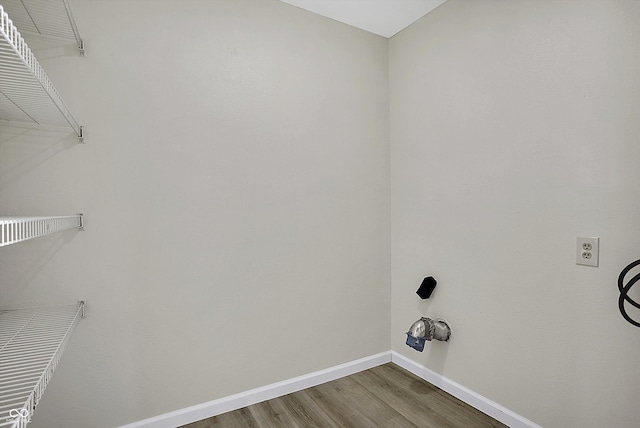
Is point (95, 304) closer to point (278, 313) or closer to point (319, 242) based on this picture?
point (278, 313)

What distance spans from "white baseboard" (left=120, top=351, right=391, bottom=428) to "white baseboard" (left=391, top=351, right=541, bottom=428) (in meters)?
0.19

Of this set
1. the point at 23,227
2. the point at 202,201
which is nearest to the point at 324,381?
the point at 202,201

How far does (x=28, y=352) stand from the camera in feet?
3.35

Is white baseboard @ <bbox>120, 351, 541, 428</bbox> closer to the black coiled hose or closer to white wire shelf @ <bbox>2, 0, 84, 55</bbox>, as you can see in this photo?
the black coiled hose

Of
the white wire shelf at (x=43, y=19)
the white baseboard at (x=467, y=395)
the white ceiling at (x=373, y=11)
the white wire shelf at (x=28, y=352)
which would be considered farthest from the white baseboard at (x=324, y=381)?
the white ceiling at (x=373, y=11)

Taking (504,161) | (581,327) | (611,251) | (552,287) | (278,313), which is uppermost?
(504,161)

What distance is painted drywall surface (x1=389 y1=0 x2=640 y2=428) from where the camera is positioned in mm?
1377

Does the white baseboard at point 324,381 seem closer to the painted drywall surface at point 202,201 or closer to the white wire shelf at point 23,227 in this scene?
the painted drywall surface at point 202,201

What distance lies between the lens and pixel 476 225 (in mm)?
1900

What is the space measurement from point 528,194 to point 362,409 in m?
1.42

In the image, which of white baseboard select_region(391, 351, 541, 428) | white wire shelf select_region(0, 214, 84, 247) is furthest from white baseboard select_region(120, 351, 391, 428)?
white wire shelf select_region(0, 214, 84, 247)

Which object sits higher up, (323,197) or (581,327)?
(323,197)

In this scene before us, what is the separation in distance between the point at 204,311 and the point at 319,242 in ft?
2.56

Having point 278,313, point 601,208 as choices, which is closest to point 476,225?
point 601,208
